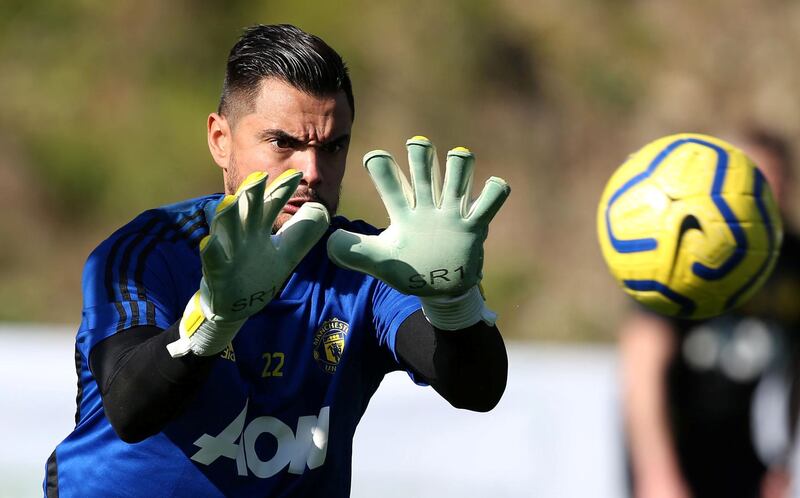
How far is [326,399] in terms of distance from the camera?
306cm

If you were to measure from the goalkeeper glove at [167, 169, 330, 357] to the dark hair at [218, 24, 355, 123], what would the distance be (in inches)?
30.3

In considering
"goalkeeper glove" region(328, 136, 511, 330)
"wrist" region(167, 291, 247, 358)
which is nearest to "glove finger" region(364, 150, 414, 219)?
"goalkeeper glove" region(328, 136, 511, 330)

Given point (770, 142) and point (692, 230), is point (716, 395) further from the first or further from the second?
point (692, 230)

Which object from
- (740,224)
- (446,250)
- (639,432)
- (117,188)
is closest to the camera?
(446,250)

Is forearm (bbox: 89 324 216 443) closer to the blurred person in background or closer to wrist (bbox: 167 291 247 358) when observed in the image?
wrist (bbox: 167 291 247 358)

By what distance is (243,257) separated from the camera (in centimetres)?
238

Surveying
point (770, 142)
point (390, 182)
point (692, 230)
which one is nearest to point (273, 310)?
point (390, 182)

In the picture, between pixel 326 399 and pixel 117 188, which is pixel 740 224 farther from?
pixel 117 188

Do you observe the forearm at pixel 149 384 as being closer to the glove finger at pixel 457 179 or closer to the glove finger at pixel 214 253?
the glove finger at pixel 214 253

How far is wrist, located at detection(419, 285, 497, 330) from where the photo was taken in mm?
2656

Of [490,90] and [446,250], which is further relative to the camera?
[490,90]

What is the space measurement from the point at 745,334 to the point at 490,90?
25.5 feet

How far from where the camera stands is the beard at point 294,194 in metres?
3.03

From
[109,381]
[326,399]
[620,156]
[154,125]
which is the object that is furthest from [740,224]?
[154,125]
